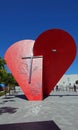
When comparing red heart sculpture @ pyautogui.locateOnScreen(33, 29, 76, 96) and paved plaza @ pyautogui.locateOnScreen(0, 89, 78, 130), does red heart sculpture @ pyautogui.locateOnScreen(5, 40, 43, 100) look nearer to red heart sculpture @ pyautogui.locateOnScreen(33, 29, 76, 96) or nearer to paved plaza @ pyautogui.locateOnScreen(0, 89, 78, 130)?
red heart sculpture @ pyautogui.locateOnScreen(33, 29, 76, 96)

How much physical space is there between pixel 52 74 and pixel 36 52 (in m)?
2.59

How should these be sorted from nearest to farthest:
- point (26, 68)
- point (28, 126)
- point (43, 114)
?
1. point (28, 126)
2. point (43, 114)
3. point (26, 68)

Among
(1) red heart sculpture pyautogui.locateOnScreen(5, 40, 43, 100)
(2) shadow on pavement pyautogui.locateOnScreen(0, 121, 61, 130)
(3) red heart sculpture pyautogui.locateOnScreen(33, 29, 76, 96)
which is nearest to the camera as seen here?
(2) shadow on pavement pyautogui.locateOnScreen(0, 121, 61, 130)

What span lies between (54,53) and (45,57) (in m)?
0.93

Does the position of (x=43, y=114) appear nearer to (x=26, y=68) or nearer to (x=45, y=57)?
(x=26, y=68)

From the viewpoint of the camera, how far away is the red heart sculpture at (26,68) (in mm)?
20422

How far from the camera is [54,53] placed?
22766 millimetres

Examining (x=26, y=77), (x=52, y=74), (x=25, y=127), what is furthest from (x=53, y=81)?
(x=25, y=127)

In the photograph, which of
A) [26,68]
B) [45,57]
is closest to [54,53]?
[45,57]

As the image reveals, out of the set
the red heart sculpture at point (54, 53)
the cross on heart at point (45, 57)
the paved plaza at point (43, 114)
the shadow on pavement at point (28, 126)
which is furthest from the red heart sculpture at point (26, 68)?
the shadow on pavement at point (28, 126)

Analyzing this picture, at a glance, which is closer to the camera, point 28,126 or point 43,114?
point 28,126

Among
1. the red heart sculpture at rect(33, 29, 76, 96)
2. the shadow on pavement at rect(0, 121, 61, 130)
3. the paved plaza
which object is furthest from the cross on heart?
the shadow on pavement at rect(0, 121, 61, 130)

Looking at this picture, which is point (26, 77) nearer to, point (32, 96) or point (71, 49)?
point (32, 96)

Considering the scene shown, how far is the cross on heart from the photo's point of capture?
21.7m
